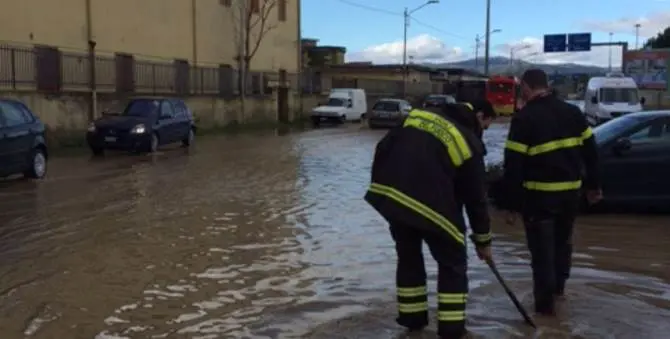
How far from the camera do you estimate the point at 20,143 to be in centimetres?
1513

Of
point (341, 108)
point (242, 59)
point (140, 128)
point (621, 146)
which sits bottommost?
point (341, 108)

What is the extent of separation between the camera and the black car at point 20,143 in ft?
48.3

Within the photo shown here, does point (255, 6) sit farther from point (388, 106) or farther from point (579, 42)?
point (579, 42)

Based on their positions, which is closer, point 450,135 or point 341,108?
point 450,135

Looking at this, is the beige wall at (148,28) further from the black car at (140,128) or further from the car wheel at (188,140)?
the car wheel at (188,140)

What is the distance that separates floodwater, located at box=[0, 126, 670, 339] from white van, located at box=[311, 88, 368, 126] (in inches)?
1218

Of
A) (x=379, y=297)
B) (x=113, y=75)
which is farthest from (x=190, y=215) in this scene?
(x=113, y=75)

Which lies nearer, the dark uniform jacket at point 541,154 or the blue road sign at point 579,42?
the dark uniform jacket at point 541,154

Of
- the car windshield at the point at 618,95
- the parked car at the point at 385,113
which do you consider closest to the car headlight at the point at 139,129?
the parked car at the point at 385,113

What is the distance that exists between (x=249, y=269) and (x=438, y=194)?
324cm

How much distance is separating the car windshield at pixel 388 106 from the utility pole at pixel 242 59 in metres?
6.87

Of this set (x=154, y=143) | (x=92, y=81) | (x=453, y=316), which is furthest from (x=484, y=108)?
(x=92, y=81)

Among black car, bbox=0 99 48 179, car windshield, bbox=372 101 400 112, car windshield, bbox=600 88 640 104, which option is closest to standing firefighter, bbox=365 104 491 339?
black car, bbox=0 99 48 179

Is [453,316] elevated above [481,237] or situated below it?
below
